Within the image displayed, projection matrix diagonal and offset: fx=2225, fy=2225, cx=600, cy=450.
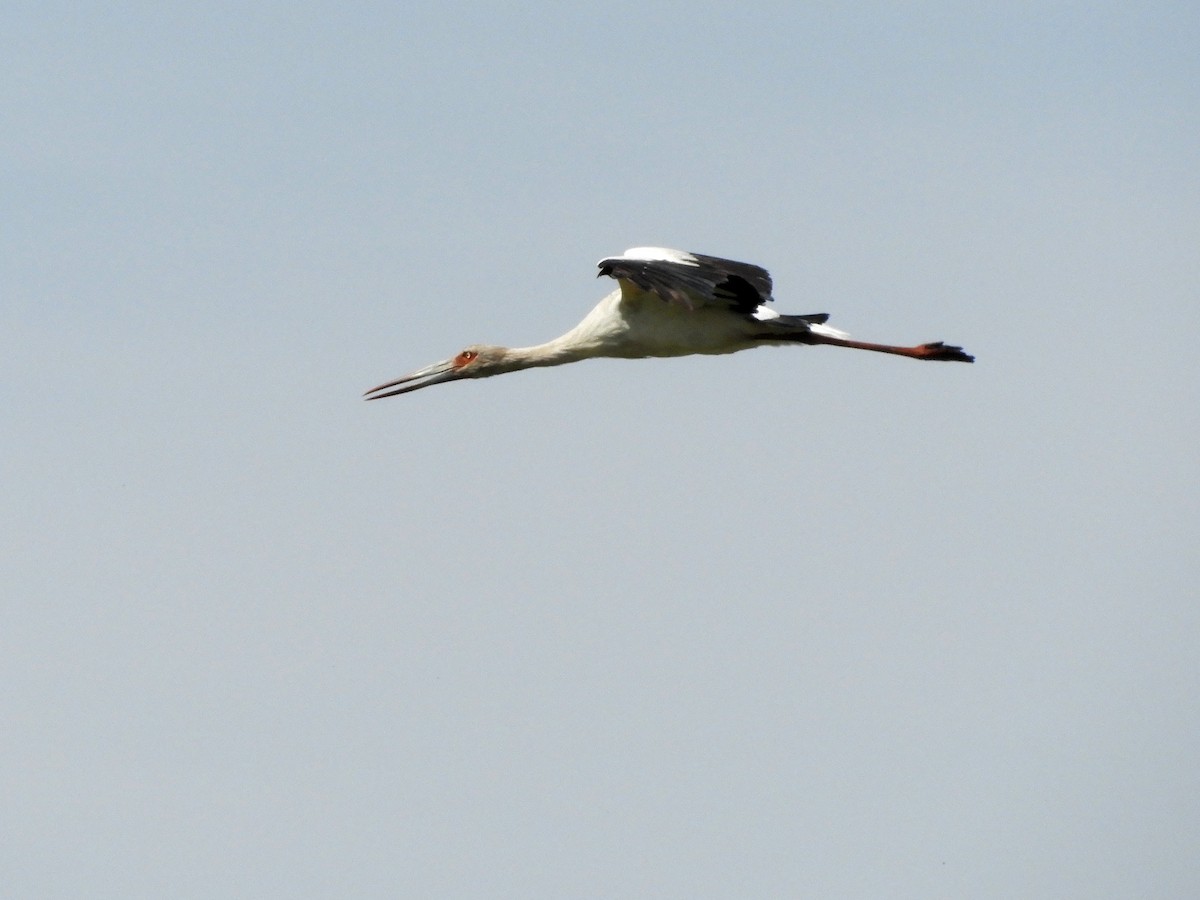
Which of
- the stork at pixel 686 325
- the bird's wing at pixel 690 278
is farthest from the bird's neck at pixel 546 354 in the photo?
the bird's wing at pixel 690 278

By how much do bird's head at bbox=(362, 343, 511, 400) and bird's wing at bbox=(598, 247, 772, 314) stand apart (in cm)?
220

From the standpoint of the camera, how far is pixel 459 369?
2286 cm

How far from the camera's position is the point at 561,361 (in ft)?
71.7

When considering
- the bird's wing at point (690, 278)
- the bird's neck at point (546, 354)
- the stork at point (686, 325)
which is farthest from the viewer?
the bird's neck at point (546, 354)

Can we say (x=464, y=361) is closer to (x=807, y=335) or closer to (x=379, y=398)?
(x=379, y=398)

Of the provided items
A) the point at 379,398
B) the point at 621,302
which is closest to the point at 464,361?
the point at 379,398

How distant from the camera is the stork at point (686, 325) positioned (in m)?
19.9

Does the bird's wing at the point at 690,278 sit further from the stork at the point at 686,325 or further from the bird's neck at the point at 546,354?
the bird's neck at the point at 546,354

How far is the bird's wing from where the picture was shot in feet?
59.9

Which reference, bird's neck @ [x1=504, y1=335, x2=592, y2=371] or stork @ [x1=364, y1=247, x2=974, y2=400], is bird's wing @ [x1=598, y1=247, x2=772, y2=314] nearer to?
stork @ [x1=364, y1=247, x2=974, y2=400]

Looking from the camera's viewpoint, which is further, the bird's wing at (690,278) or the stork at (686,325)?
the stork at (686,325)

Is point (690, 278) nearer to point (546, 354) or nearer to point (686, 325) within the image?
point (686, 325)

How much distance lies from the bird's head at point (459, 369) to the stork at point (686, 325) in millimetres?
90

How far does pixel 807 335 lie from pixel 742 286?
1816 millimetres
